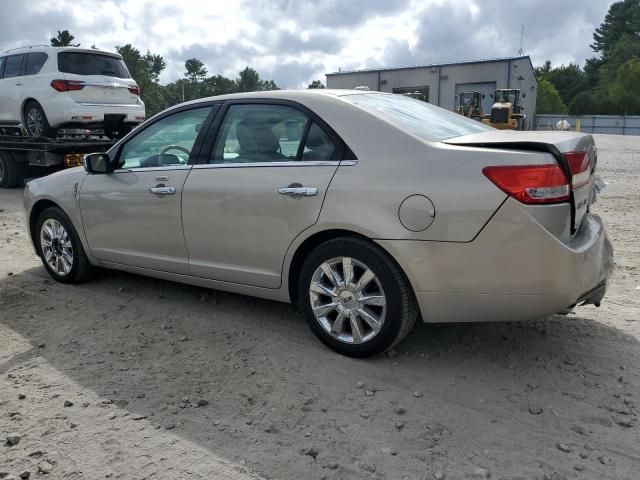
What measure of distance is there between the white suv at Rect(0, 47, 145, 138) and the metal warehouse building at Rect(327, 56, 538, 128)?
1365 inches

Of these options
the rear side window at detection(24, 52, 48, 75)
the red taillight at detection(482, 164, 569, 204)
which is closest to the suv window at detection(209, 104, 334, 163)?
the red taillight at detection(482, 164, 569, 204)

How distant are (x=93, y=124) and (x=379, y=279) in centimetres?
937

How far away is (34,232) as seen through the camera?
5375 mm

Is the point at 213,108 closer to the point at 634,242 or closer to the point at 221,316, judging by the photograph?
the point at 221,316

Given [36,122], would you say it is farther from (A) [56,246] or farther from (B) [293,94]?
(B) [293,94]

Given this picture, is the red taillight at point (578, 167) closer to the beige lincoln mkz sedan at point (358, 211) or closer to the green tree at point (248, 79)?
the beige lincoln mkz sedan at point (358, 211)

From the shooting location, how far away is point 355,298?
347 cm

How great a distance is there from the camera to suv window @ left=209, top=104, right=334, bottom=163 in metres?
3.67

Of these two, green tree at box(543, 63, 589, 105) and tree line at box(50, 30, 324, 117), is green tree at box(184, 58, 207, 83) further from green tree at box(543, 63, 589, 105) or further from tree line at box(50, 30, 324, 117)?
green tree at box(543, 63, 589, 105)

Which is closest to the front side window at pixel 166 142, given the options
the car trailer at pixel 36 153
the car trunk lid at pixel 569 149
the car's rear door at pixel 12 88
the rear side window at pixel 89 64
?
the car trunk lid at pixel 569 149

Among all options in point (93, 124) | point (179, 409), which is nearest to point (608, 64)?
point (93, 124)

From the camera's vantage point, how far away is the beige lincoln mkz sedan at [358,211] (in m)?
3.02

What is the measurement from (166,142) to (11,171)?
8558 mm

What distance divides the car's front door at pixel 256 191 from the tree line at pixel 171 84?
193 feet
